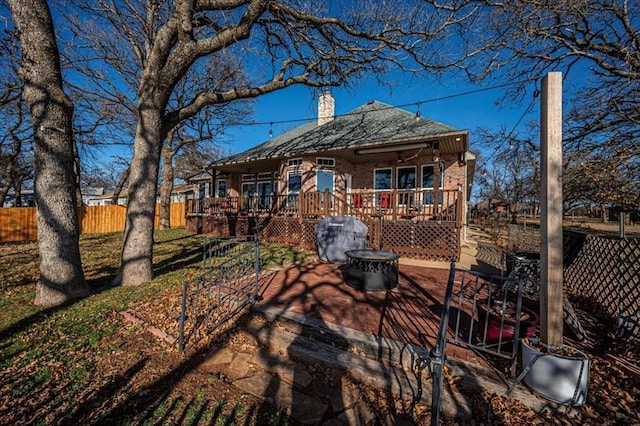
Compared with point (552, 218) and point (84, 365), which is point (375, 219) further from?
point (84, 365)

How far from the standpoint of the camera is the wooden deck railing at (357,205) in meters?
8.57

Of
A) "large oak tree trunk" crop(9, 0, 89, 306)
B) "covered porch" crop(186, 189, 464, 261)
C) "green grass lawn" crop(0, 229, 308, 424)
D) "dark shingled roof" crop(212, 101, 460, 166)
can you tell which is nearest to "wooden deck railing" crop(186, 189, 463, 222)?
"covered porch" crop(186, 189, 464, 261)

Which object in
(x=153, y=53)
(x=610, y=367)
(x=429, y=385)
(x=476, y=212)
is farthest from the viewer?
(x=476, y=212)

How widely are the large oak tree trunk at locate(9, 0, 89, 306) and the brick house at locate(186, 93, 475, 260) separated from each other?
662 cm

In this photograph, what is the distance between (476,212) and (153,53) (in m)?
36.3

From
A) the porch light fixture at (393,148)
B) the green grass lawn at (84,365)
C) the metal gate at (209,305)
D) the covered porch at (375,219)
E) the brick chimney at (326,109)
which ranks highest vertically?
the brick chimney at (326,109)

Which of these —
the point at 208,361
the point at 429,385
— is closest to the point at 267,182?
the point at 208,361

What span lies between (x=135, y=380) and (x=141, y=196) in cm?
376

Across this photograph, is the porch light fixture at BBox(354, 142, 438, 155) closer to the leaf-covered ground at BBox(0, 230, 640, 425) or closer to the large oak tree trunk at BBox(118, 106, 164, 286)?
the leaf-covered ground at BBox(0, 230, 640, 425)

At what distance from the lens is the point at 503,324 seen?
2906 mm

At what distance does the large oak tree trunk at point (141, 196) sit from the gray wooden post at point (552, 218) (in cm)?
625

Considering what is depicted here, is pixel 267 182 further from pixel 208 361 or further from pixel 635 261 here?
pixel 635 261

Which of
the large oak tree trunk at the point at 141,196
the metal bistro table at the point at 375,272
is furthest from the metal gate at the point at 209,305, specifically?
the metal bistro table at the point at 375,272

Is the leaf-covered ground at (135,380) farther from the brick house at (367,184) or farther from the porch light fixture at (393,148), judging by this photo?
the porch light fixture at (393,148)
